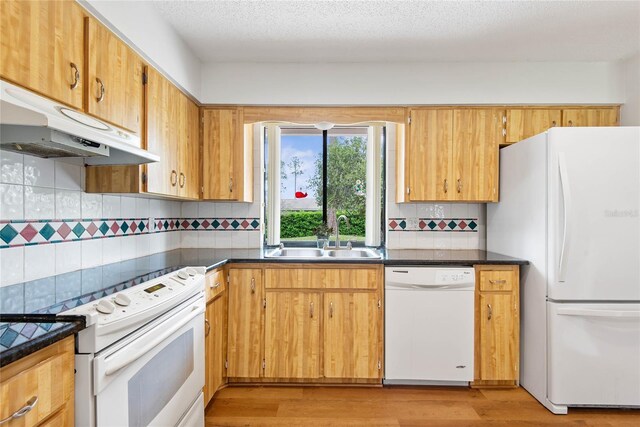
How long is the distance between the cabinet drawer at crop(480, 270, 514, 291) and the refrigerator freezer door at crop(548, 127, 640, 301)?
35cm

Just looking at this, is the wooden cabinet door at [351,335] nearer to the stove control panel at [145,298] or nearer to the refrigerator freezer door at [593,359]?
the stove control panel at [145,298]

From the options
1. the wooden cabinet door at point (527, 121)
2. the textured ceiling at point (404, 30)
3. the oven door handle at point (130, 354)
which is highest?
the textured ceiling at point (404, 30)

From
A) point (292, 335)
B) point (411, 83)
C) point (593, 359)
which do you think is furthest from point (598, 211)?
point (292, 335)

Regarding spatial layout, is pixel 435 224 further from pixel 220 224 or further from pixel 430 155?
pixel 220 224

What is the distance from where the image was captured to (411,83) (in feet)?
9.49

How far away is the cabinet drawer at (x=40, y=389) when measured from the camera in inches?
33.9

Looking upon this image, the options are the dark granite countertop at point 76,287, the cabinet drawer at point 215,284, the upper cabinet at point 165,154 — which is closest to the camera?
the dark granite countertop at point 76,287

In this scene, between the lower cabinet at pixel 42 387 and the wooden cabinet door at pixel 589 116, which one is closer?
the lower cabinet at pixel 42 387

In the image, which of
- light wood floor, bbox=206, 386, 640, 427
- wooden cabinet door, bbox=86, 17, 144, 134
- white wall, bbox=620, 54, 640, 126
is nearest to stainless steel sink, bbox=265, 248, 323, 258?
light wood floor, bbox=206, 386, 640, 427

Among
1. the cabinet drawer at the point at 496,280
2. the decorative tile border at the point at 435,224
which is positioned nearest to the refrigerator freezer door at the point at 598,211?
the cabinet drawer at the point at 496,280

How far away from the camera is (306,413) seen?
228 centimetres

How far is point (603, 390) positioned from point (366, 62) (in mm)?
2714

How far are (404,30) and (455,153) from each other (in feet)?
3.30

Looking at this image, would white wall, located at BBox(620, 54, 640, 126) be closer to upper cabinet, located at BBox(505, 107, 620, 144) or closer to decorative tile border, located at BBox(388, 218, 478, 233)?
upper cabinet, located at BBox(505, 107, 620, 144)
